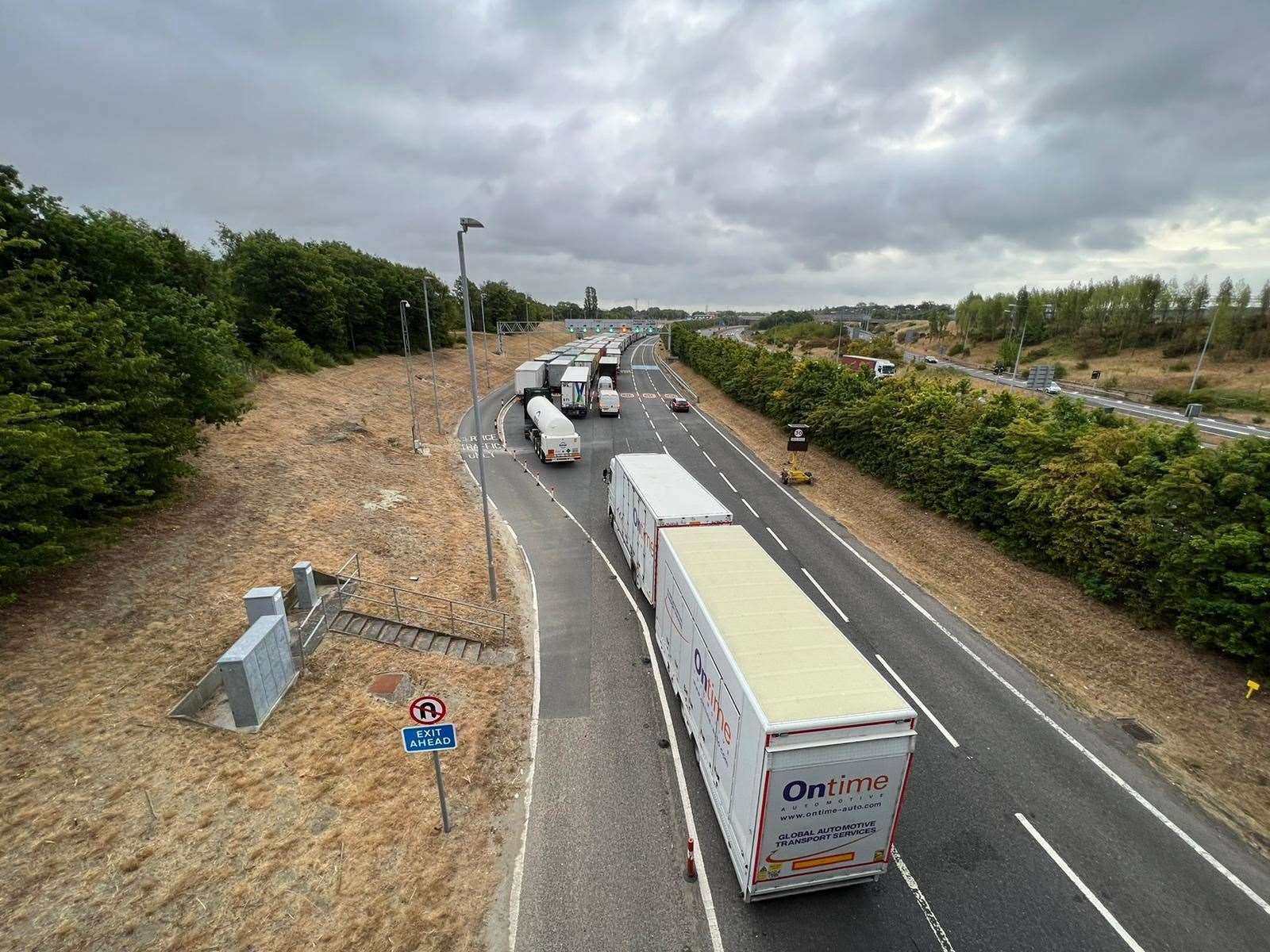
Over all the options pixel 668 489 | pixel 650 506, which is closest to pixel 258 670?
pixel 650 506

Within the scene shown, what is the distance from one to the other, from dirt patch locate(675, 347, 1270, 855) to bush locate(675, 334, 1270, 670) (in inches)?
27.6

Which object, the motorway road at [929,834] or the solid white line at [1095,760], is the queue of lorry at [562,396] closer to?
the motorway road at [929,834]

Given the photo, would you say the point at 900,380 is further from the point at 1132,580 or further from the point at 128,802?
the point at 128,802

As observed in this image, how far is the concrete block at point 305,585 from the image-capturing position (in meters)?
14.9

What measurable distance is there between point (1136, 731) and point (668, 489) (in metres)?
12.5

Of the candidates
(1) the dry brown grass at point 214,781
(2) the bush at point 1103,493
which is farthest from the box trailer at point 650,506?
(2) the bush at point 1103,493

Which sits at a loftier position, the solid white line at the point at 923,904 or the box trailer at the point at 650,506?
the box trailer at the point at 650,506

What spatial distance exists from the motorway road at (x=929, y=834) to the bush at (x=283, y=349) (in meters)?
41.1

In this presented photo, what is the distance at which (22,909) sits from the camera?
729cm

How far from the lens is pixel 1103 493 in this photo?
16.5 meters

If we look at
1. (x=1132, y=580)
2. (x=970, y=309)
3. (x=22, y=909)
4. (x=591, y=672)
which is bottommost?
(x=591, y=672)

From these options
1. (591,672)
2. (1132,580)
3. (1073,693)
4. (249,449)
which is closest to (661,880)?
(591,672)

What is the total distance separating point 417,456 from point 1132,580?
32403mm

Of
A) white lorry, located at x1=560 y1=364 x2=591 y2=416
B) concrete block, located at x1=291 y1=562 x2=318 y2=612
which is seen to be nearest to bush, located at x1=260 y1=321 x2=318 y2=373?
white lorry, located at x1=560 y1=364 x2=591 y2=416
